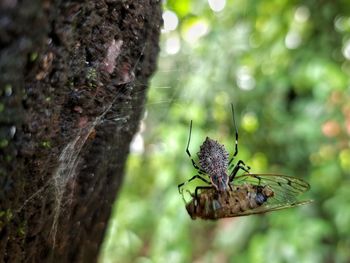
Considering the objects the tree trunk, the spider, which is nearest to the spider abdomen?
the spider

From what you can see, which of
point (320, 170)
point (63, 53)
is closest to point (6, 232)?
point (63, 53)

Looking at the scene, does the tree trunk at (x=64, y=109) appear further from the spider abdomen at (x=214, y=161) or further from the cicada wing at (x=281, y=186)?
the cicada wing at (x=281, y=186)

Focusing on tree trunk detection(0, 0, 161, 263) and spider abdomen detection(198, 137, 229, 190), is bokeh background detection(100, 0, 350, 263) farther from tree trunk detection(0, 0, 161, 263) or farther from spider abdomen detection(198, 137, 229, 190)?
tree trunk detection(0, 0, 161, 263)

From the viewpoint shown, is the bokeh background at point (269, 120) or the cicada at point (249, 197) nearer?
the cicada at point (249, 197)

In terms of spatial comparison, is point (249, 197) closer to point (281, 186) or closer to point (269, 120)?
point (281, 186)

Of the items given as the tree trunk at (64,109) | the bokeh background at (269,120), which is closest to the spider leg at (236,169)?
the tree trunk at (64,109)

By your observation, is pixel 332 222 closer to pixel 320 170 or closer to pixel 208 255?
pixel 320 170
